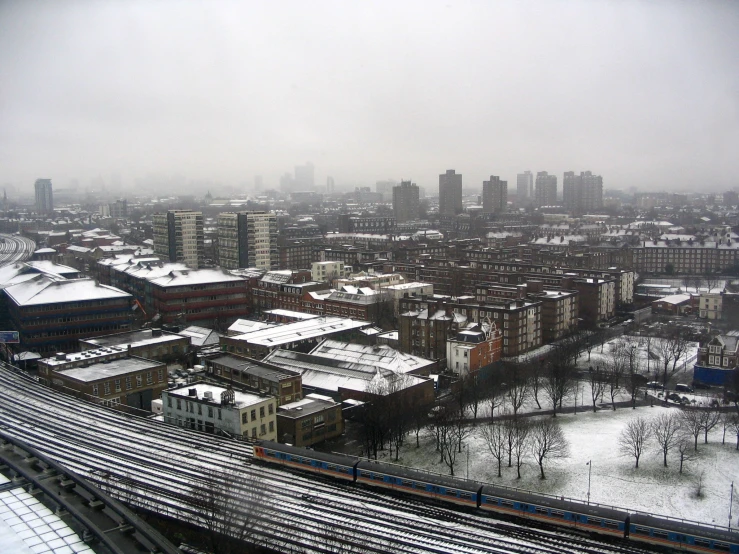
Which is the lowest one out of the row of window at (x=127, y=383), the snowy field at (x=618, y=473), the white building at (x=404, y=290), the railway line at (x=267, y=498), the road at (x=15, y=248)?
the snowy field at (x=618, y=473)

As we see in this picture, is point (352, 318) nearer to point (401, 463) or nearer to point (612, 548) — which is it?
point (401, 463)

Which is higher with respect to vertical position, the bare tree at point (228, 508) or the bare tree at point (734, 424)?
the bare tree at point (228, 508)

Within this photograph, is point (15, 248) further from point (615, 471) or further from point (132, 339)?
point (615, 471)

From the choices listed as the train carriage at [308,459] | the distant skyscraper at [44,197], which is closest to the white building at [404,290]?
the train carriage at [308,459]

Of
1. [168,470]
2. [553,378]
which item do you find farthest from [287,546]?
[553,378]

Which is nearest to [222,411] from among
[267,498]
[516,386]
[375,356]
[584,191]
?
[267,498]

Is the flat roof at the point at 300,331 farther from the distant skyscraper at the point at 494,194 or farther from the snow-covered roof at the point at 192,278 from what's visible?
the distant skyscraper at the point at 494,194
